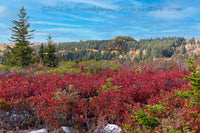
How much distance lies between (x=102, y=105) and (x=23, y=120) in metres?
2.00

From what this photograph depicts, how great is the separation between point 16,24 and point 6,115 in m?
40.4

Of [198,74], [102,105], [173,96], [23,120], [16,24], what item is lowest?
[23,120]

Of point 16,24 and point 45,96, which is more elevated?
point 16,24

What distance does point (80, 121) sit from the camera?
3.45 metres

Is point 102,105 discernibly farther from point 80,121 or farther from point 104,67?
point 104,67

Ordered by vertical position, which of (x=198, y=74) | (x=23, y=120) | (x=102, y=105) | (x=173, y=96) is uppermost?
(x=198, y=74)

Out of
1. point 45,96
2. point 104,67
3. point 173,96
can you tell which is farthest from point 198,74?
point 104,67

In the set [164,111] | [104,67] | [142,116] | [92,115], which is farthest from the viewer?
[104,67]

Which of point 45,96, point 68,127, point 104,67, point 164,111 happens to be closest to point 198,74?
point 164,111

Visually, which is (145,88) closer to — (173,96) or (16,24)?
(173,96)

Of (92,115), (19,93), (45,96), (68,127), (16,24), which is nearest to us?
(68,127)

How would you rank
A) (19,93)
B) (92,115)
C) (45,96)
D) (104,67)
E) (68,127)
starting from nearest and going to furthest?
(68,127), (92,115), (45,96), (19,93), (104,67)

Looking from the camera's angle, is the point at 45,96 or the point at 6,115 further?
the point at 45,96

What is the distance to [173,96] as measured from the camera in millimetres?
3865
